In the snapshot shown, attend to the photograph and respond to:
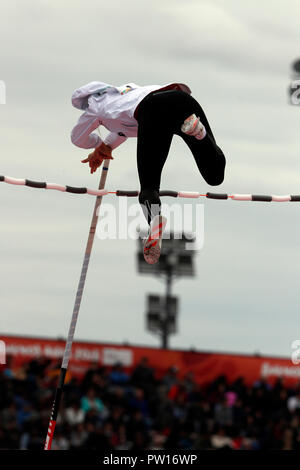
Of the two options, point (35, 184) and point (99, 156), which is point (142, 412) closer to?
point (35, 184)

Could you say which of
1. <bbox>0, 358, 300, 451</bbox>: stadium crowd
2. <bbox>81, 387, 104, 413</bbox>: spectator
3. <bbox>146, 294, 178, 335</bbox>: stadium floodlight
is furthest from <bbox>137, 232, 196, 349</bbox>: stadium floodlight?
<bbox>81, 387, 104, 413</bbox>: spectator

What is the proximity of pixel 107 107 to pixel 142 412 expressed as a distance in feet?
33.6

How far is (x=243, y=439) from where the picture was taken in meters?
15.6

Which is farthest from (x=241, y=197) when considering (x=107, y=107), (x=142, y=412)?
(x=142, y=412)

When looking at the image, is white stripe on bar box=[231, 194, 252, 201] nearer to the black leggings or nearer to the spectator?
the black leggings

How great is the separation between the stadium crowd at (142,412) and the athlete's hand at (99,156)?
20.7 ft

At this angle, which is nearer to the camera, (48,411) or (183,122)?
(183,122)

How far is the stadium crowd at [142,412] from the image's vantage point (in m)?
13.6

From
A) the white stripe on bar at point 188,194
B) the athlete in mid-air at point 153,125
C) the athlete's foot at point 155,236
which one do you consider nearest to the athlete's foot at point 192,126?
the athlete in mid-air at point 153,125

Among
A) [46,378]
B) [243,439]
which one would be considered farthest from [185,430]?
[46,378]

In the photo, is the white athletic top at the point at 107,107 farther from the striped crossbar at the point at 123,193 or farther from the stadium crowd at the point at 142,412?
the stadium crowd at the point at 142,412

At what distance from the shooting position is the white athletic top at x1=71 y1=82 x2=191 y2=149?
21.6 ft
